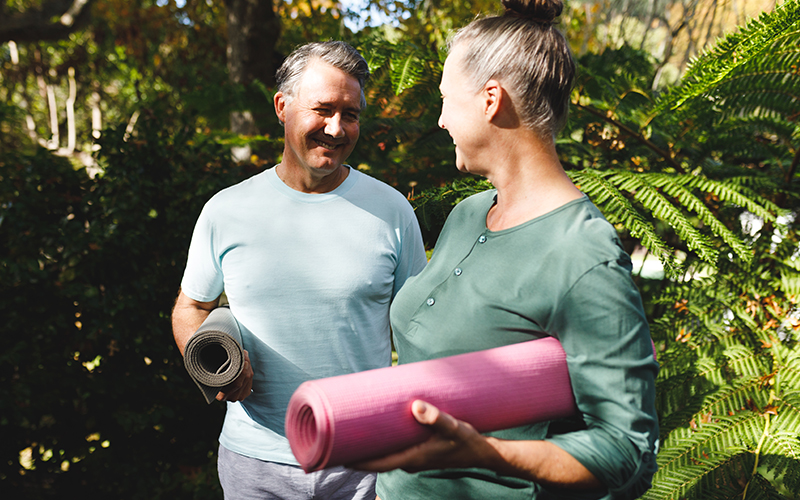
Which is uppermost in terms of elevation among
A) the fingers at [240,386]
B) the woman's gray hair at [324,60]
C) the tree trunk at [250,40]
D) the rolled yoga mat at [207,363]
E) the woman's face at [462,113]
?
the tree trunk at [250,40]

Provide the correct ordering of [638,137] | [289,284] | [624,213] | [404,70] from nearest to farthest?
[289,284] → [624,213] → [404,70] → [638,137]

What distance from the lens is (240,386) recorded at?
5.39 feet

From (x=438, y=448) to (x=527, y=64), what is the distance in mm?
775

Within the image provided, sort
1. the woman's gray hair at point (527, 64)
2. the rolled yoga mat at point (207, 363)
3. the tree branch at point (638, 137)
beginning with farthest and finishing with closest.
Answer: the tree branch at point (638, 137) → the rolled yoga mat at point (207, 363) → the woman's gray hair at point (527, 64)

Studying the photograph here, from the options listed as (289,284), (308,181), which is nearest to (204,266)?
(289,284)

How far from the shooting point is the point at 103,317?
3143 millimetres

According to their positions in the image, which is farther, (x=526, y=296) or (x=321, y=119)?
(x=321, y=119)

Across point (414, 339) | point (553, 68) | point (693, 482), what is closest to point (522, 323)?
point (414, 339)

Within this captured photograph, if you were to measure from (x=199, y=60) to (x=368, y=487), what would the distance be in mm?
10254

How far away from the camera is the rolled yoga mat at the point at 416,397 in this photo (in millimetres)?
870

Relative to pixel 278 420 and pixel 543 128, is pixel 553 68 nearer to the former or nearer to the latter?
pixel 543 128

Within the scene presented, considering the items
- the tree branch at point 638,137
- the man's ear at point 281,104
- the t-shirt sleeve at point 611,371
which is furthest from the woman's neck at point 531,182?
the tree branch at point 638,137

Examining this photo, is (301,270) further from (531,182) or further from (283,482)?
(531,182)

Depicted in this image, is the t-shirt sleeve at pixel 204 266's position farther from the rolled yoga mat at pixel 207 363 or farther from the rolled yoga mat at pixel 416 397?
the rolled yoga mat at pixel 416 397
